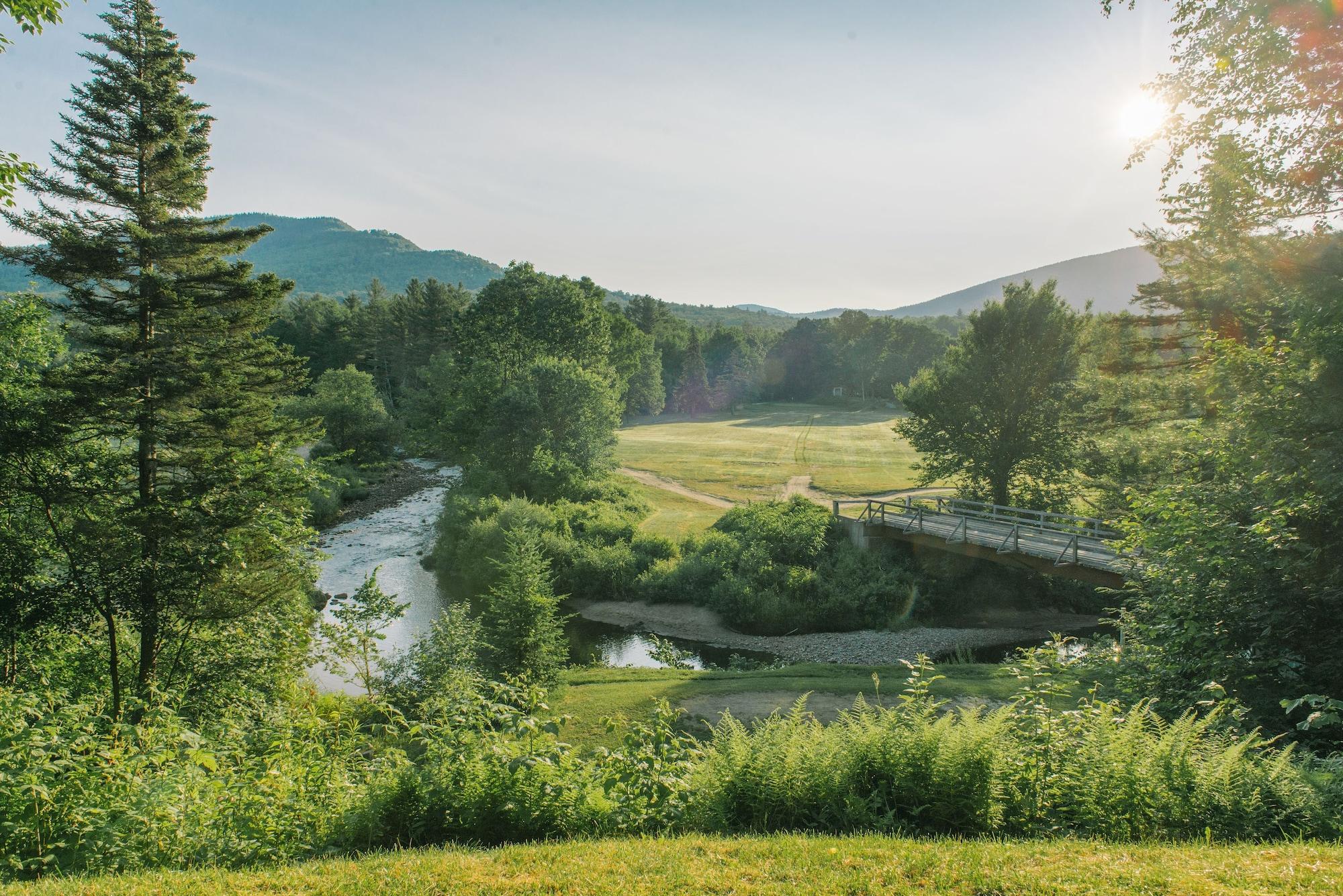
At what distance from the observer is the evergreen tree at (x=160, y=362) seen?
11195mm

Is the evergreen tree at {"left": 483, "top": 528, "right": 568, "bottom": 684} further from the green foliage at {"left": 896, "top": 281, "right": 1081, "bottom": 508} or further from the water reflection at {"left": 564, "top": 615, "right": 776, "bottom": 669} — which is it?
the green foliage at {"left": 896, "top": 281, "right": 1081, "bottom": 508}

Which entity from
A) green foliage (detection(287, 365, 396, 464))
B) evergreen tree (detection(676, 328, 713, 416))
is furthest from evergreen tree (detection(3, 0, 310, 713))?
evergreen tree (detection(676, 328, 713, 416))

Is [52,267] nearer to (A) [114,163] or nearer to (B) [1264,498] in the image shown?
(A) [114,163]

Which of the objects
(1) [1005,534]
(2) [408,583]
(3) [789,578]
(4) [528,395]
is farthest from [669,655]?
(4) [528,395]

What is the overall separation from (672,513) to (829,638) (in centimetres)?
1727

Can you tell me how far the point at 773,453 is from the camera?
64188mm

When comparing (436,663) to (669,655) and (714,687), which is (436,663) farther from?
(669,655)

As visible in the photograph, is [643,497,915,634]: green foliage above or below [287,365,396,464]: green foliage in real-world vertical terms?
below

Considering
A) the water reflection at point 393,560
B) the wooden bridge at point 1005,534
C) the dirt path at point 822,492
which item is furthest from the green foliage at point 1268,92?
the dirt path at point 822,492

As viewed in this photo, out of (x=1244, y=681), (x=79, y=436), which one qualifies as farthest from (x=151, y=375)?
(x=1244, y=681)

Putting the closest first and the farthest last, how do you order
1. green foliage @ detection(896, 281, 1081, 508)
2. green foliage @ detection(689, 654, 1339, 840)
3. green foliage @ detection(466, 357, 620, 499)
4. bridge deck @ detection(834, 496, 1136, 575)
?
green foliage @ detection(689, 654, 1339, 840) → bridge deck @ detection(834, 496, 1136, 575) → green foliage @ detection(896, 281, 1081, 508) → green foliage @ detection(466, 357, 620, 499)

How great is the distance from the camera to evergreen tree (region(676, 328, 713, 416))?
113 m

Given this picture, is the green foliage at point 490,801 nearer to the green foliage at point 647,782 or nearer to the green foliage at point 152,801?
the green foliage at point 647,782

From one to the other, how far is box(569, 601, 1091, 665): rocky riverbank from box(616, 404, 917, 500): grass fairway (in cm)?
1788
